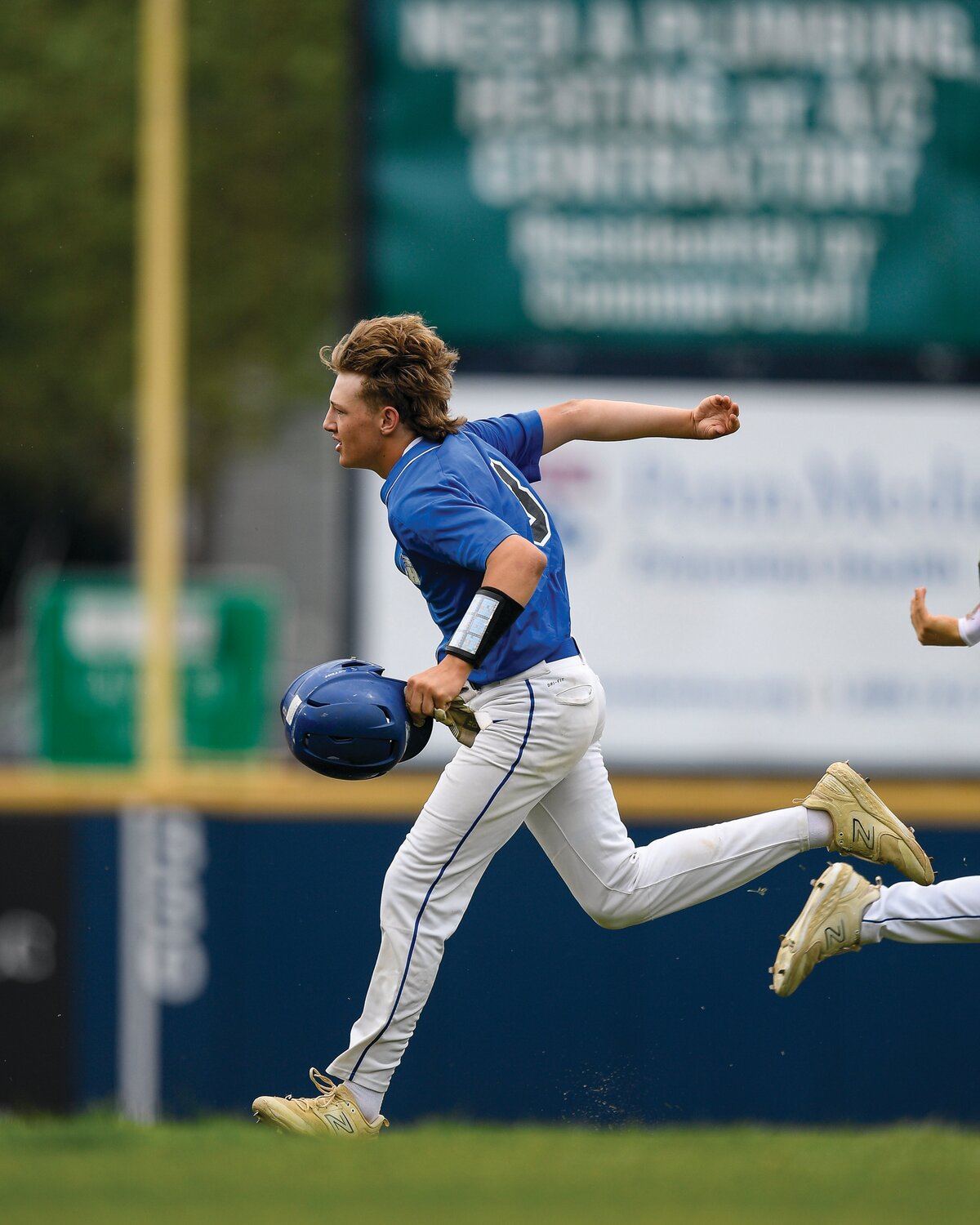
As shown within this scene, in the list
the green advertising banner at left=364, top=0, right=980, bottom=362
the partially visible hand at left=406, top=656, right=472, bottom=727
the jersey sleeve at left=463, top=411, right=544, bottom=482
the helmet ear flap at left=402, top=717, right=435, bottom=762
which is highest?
the green advertising banner at left=364, top=0, right=980, bottom=362

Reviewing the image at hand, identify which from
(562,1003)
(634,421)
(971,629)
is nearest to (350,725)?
(634,421)

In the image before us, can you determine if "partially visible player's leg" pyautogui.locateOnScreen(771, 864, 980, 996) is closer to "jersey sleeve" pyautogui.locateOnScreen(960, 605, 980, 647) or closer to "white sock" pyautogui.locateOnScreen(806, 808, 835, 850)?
"white sock" pyautogui.locateOnScreen(806, 808, 835, 850)

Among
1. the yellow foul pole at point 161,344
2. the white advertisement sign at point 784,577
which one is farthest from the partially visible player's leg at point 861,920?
the yellow foul pole at point 161,344

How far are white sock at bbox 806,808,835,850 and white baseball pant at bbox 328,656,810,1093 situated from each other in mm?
334

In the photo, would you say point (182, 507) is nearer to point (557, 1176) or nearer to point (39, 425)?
point (39, 425)

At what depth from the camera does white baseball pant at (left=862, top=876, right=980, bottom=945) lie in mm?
5145

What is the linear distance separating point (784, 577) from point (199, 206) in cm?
1181

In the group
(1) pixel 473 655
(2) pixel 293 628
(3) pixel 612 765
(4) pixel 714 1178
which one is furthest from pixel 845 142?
(2) pixel 293 628

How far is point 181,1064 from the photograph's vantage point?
7887 mm

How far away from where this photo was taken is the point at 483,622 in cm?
464

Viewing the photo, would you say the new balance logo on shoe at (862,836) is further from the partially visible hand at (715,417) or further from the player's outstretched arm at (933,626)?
the partially visible hand at (715,417)

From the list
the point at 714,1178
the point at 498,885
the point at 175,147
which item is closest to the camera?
the point at 714,1178

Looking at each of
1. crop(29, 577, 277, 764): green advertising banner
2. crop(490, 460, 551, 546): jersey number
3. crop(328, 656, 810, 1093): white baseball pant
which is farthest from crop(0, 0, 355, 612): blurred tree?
crop(328, 656, 810, 1093): white baseball pant

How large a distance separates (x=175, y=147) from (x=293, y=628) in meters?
11.1
